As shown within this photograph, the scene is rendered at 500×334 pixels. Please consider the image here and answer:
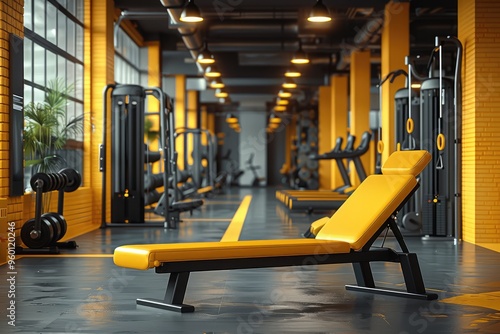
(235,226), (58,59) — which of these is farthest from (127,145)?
(235,226)

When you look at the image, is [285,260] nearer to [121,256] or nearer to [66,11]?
[121,256]

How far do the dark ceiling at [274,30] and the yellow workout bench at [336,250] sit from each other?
6609 millimetres

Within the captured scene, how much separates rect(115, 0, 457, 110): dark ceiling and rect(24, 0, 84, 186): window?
4.73 feet

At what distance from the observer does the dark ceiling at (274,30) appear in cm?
1452

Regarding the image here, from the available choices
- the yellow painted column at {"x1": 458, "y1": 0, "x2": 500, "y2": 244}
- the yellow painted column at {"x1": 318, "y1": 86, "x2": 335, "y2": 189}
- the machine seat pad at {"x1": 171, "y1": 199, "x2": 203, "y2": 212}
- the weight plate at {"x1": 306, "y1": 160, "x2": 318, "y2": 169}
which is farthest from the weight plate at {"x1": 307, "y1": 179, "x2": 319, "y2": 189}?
A: the yellow painted column at {"x1": 458, "y1": 0, "x2": 500, "y2": 244}

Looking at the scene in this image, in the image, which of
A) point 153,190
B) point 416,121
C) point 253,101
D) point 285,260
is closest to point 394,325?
point 285,260

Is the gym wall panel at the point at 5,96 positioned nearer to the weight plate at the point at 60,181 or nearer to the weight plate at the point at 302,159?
the weight plate at the point at 60,181

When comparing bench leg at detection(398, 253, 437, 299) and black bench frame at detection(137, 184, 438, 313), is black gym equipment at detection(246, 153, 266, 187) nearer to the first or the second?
black bench frame at detection(137, 184, 438, 313)

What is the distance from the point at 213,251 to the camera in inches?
222

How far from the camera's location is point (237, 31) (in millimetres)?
17469

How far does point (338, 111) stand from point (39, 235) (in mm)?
15000

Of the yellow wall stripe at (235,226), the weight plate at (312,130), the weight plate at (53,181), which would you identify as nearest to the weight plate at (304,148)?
the weight plate at (312,130)

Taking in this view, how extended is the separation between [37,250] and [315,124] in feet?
76.5

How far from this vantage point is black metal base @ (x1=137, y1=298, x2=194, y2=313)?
222 inches
